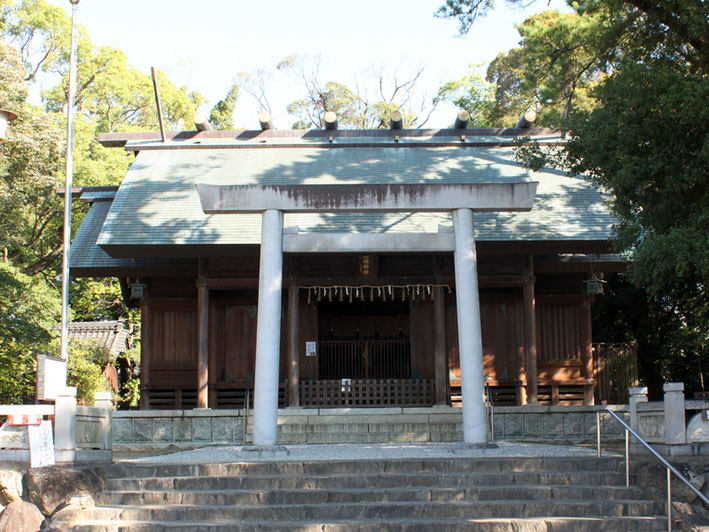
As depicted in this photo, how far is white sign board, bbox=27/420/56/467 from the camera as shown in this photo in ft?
→ 32.3

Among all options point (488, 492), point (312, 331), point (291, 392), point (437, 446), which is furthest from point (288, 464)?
point (312, 331)

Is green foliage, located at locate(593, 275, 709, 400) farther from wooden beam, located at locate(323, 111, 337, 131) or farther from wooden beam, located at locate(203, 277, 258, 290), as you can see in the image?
wooden beam, located at locate(203, 277, 258, 290)

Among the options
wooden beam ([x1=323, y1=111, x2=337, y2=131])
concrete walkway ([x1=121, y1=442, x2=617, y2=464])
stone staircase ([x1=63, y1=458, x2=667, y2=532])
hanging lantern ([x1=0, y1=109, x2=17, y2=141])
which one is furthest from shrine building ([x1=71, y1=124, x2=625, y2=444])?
hanging lantern ([x1=0, y1=109, x2=17, y2=141])

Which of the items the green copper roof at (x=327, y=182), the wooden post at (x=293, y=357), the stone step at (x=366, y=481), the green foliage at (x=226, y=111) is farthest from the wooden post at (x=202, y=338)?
the green foliage at (x=226, y=111)

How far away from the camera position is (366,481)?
991 centimetres

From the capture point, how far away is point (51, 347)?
2403 centimetres

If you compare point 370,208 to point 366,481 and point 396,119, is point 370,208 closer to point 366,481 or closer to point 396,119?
point 366,481

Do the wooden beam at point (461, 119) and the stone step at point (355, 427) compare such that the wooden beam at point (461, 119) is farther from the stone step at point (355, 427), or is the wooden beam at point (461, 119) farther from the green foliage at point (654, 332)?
the stone step at point (355, 427)

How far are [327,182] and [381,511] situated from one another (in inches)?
381

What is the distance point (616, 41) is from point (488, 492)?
8.02 metres

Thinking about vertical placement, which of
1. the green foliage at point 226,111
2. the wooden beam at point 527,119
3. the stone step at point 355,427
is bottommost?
the stone step at point 355,427

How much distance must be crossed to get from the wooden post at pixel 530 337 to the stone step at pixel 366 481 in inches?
241

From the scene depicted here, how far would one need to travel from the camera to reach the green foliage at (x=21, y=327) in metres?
21.8

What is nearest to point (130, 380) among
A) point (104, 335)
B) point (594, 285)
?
point (104, 335)
